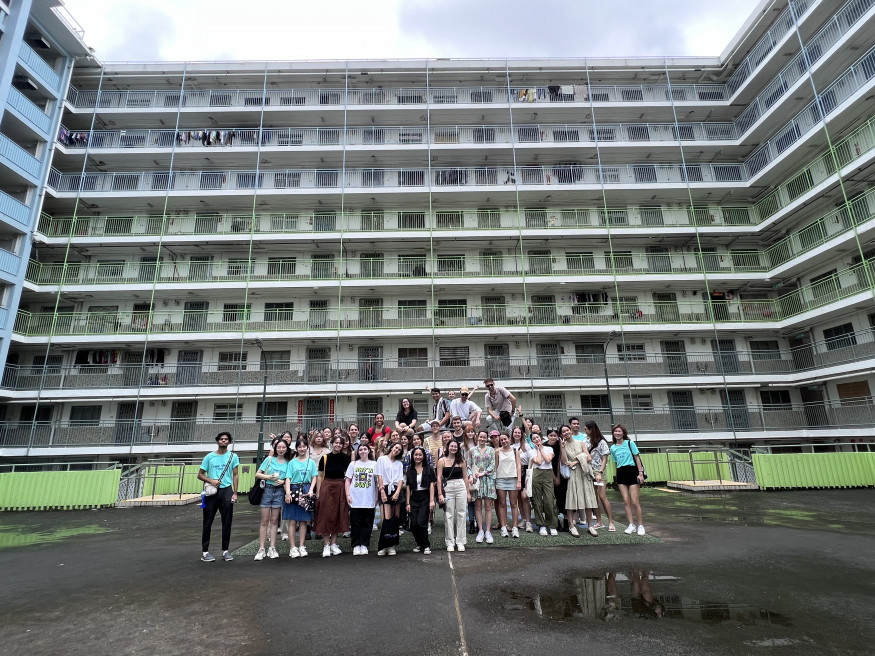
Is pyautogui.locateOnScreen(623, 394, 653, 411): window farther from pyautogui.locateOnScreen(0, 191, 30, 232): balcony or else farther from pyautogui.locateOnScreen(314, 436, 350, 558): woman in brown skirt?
pyautogui.locateOnScreen(0, 191, 30, 232): balcony

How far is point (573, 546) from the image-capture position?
724cm

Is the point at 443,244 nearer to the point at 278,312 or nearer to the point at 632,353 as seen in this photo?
the point at 278,312

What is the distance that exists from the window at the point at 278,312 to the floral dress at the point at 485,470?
20.1 meters

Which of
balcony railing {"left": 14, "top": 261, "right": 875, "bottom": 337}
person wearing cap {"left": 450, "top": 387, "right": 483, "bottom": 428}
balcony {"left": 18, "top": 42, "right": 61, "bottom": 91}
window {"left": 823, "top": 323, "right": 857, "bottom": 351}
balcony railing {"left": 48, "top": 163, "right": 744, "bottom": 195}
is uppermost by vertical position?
balcony {"left": 18, "top": 42, "right": 61, "bottom": 91}

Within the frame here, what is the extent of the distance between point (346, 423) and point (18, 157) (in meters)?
21.8

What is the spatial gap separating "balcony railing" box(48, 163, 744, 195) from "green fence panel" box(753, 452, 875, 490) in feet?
56.9

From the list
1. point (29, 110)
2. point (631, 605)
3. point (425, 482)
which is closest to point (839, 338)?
point (631, 605)

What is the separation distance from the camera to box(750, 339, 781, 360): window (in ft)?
83.1

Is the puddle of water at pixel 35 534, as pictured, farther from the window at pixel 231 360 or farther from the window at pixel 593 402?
the window at pixel 593 402

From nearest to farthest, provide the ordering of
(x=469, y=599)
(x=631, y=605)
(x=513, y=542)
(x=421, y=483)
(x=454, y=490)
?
(x=631, y=605)
(x=469, y=599)
(x=421, y=483)
(x=454, y=490)
(x=513, y=542)

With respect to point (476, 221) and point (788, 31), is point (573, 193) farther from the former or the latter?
point (788, 31)

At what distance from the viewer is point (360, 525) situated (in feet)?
23.6

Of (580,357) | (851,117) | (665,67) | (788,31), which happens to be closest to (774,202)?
(851,117)

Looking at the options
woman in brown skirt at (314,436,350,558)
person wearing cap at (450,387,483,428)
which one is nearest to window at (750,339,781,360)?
person wearing cap at (450,387,483,428)
